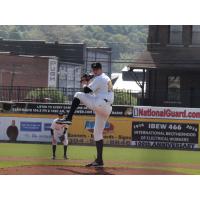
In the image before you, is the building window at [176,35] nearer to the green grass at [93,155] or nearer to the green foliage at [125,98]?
the green foliage at [125,98]

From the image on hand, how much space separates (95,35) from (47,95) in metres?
2.17

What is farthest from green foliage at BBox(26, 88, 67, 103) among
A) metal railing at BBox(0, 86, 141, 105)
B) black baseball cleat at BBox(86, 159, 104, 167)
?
black baseball cleat at BBox(86, 159, 104, 167)

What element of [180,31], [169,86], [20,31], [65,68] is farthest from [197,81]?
[20,31]

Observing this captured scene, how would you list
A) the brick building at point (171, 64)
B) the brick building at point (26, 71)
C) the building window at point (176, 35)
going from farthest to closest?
the brick building at point (171, 64) → the brick building at point (26, 71) → the building window at point (176, 35)

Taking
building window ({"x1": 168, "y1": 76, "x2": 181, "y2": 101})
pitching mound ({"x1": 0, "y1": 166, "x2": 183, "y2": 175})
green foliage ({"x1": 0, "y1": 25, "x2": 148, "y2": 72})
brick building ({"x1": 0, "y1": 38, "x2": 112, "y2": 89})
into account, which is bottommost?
pitching mound ({"x1": 0, "y1": 166, "x2": 183, "y2": 175})

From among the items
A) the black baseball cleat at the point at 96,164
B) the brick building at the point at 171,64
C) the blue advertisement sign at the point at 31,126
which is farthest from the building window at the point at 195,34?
the blue advertisement sign at the point at 31,126

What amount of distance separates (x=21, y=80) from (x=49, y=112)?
7.55 feet

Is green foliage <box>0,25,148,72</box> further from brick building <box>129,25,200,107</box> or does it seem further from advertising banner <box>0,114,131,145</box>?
advertising banner <box>0,114,131,145</box>

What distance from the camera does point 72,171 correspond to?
36.2 feet

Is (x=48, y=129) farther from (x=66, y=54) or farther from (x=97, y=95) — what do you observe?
(x=97, y=95)

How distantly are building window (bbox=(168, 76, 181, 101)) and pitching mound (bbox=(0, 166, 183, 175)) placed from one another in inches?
136

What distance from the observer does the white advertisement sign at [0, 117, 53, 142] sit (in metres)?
16.3

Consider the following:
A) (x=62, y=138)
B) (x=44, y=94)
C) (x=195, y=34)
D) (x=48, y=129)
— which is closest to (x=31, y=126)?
(x=48, y=129)

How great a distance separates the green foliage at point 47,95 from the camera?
14053 millimetres
